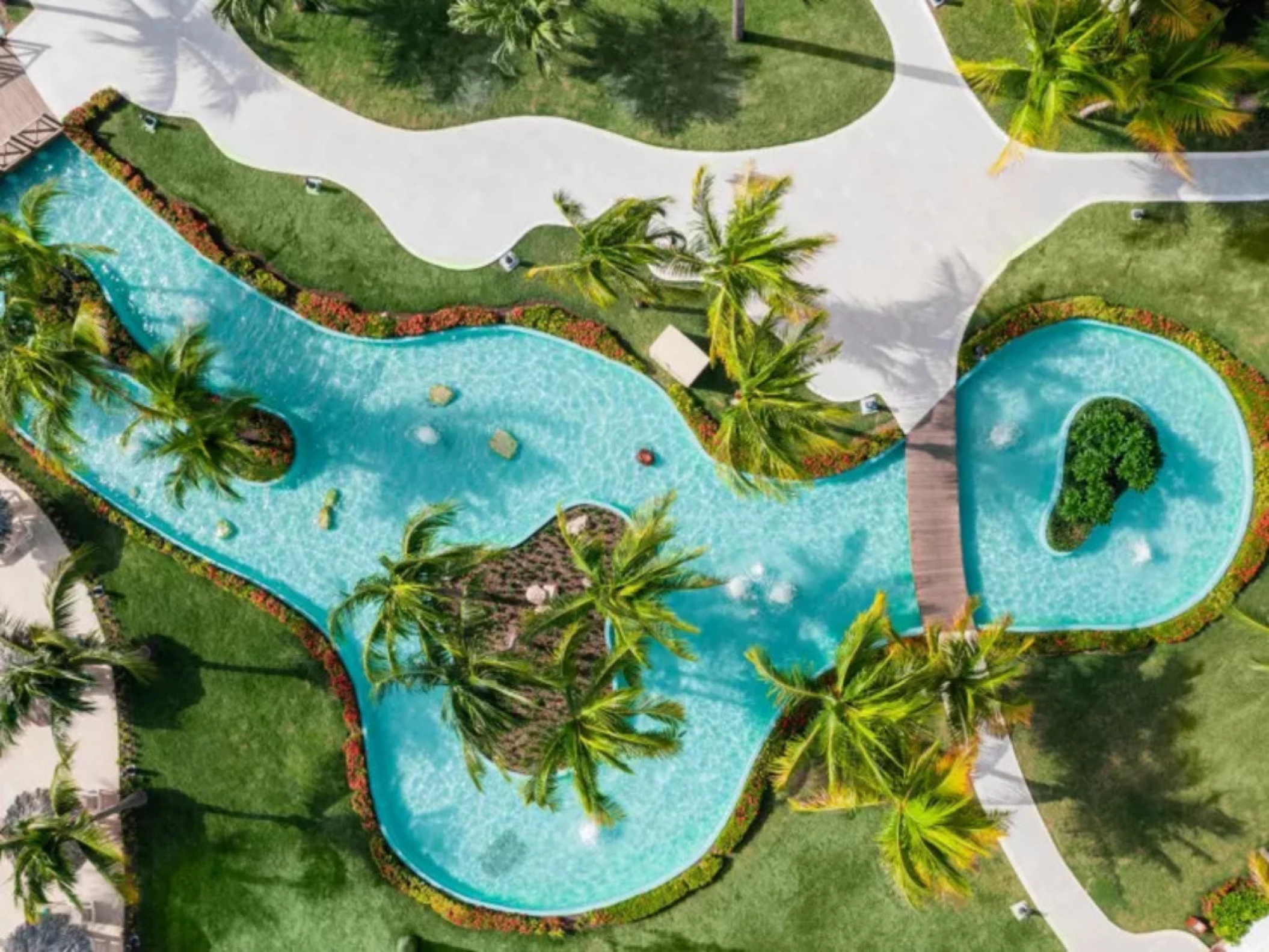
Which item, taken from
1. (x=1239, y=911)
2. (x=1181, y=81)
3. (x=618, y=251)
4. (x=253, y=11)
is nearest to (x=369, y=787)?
(x=618, y=251)

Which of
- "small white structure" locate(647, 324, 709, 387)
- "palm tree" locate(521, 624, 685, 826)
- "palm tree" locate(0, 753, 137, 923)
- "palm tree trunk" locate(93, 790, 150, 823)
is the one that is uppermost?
"small white structure" locate(647, 324, 709, 387)

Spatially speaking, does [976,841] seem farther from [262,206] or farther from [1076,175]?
[262,206]

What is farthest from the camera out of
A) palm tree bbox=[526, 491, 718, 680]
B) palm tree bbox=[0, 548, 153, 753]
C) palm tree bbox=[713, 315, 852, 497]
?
palm tree bbox=[0, 548, 153, 753]

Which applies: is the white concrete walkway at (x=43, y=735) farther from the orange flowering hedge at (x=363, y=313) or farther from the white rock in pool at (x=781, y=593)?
the white rock in pool at (x=781, y=593)

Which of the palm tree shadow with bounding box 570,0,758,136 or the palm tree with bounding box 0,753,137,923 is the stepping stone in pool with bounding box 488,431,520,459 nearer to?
the palm tree shadow with bounding box 570,0,758,136

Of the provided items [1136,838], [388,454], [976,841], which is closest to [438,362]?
[388,454]

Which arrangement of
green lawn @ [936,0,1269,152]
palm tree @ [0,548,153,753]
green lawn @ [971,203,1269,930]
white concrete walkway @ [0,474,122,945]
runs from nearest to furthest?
palm tree @ [0,548,153,753], green lawn @ [971,203,1269,930], green lawn @ [936,0,1269,152], white concrete walkway @ [0,474,122,945]

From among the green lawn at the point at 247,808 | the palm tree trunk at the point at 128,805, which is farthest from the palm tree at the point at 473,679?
the palm tree trunk at the point at 128,805

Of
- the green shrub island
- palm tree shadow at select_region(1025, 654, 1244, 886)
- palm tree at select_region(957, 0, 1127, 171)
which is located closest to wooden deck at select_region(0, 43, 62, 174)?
palm tree at select_region(957, 0, 1127, 171)
